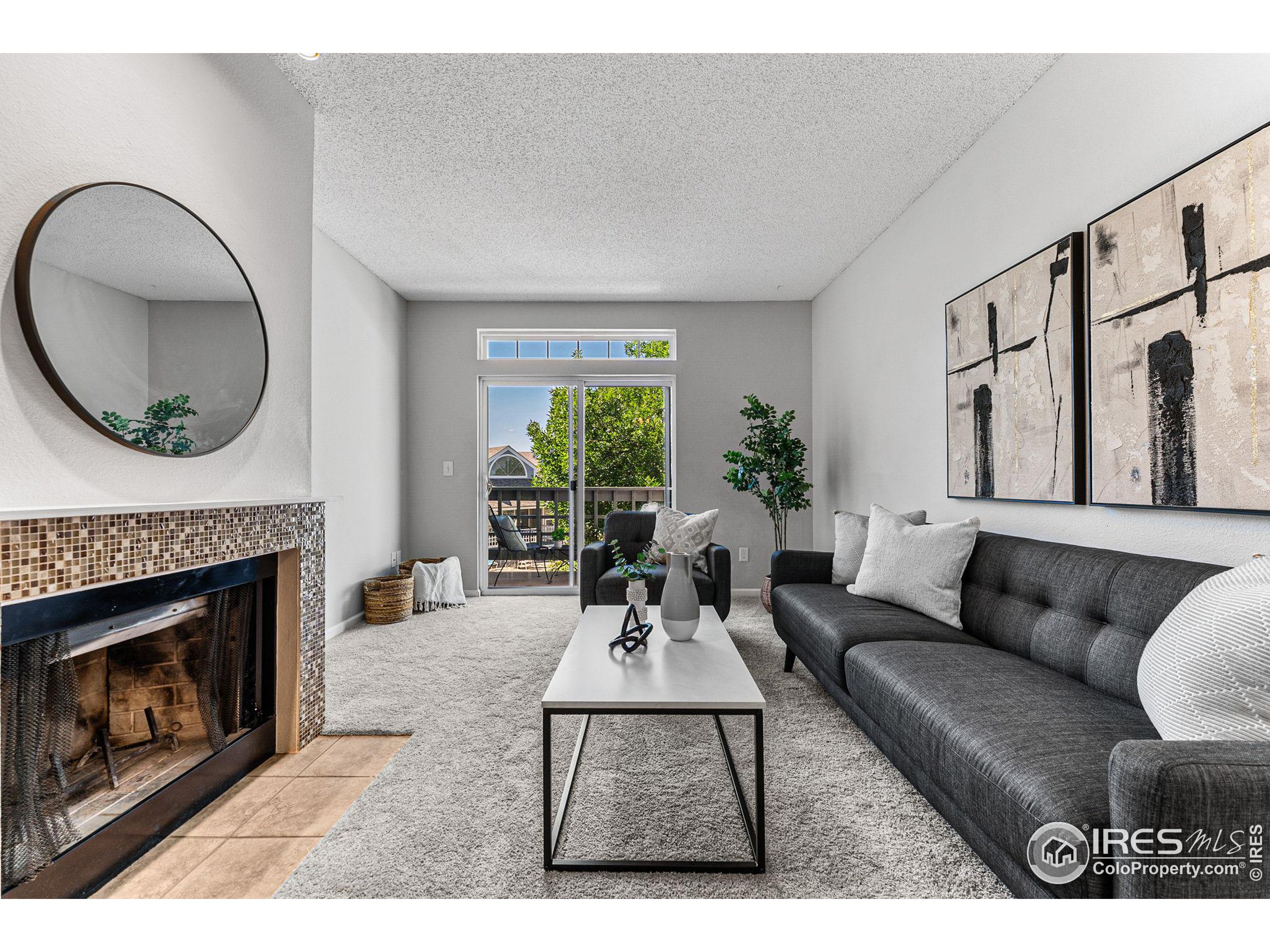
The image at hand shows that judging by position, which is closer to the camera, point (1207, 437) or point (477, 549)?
point (1207, 437)

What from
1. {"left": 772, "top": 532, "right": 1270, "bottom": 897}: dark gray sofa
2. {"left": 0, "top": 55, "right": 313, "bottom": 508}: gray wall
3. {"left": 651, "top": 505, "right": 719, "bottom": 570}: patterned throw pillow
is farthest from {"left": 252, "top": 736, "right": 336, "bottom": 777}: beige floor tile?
{"left": 651, "top": 505, "right": 719, "bottom": 570}: patterned throw pillow

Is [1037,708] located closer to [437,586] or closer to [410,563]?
[437,586]

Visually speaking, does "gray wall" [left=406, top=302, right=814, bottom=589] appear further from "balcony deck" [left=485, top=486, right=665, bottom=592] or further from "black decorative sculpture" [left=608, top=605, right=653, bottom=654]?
"black decorative sculpture" [left=608, top=605, right=653, bottom=654]

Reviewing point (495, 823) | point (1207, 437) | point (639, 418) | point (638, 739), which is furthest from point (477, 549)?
point (1207, 437)

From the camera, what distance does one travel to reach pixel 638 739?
93.5 inches

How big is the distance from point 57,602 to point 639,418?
4441mm

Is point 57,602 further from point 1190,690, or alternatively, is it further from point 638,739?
point 1190,690

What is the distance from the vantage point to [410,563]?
5.12 m

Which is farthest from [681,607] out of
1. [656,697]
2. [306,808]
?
[306,808]

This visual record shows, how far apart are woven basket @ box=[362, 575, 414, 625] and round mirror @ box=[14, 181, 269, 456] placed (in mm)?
2574

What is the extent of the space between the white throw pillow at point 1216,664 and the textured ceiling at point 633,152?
81.3 inches

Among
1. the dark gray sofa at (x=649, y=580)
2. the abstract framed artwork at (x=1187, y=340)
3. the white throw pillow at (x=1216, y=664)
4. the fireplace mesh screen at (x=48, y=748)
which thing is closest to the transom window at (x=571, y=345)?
the dark gray sofa at (x=649, y=580)

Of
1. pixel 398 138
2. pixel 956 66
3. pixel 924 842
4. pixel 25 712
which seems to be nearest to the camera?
pixel 25 712

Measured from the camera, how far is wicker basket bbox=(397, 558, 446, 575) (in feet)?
16.6
